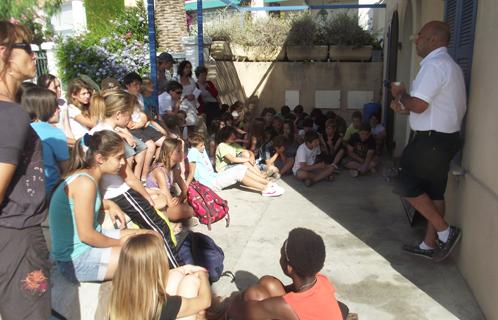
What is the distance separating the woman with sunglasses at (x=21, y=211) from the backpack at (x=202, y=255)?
149 centimetres

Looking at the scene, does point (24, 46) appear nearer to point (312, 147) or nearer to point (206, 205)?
point (206, 205)

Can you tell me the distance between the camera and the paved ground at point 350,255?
302 centimetres

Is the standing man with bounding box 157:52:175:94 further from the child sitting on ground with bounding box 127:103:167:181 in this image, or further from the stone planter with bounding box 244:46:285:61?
the stone planter with bounding box 244:46:285:61

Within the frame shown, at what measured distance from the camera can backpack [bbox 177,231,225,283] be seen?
341 cm

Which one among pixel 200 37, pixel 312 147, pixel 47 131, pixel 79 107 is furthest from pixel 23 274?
pixel 200 37

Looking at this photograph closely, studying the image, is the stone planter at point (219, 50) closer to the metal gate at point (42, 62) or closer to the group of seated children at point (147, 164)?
the group of seated children at point (147, 164)

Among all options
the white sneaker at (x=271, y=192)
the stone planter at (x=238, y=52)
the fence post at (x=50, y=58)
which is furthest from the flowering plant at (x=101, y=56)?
the white sneaker at (x=271, y=192)

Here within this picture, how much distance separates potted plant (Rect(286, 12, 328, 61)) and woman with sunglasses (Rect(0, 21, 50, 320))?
360 inches

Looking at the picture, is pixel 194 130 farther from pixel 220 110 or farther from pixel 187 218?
pixel 220 110

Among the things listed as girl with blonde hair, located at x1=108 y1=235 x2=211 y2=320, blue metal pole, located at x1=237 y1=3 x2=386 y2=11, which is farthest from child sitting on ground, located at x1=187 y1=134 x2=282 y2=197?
blue metal pole, located at x1=237 y1=3 x2=386 y2=11

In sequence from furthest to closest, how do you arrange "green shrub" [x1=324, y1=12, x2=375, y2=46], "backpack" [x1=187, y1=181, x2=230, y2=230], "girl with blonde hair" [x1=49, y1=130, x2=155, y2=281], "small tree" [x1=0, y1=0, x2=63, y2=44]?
"small tree" [x1=0, y1=0, x2=63, y2=44] → "green shrub" [x1=324, y1=12, x2=375, y2=46] → "backpack" [x1=187, y1=181, x2=230, y2=230] → "girl with blonde hair" [x1=49, y1=130, x2=155, y2=281]

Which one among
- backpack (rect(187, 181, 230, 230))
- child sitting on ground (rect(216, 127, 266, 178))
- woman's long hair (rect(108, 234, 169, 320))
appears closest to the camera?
woman's long hair (rect(108, 234, 169, 320))

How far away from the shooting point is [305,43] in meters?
10.6

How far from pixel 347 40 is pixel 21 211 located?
9.71m
